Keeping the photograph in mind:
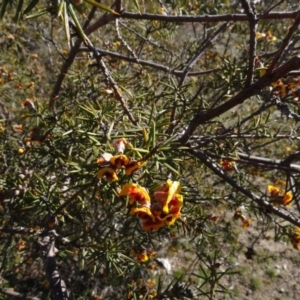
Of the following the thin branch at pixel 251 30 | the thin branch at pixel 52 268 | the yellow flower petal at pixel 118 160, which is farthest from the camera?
the thin branch at pixel 52 268

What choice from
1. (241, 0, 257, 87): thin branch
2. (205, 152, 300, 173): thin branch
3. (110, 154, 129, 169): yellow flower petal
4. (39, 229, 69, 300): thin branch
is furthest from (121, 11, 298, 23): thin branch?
(39, 229, 69, 300): thin branch

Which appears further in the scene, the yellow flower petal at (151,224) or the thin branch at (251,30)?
the thin branch at (251,30)

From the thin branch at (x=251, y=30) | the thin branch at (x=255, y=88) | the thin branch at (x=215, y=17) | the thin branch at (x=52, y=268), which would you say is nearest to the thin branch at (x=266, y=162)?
the thin branch at (x=255, y=88)

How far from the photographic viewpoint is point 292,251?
523 cm

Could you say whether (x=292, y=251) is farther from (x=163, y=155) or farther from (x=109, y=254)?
(x=163, y=155)

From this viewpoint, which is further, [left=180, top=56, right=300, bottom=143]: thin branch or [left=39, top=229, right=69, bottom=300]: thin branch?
[left=39, top=229, right=69, bottom=300]: thin branch

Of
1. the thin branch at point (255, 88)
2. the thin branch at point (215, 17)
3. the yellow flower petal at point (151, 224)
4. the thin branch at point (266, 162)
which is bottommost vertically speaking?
the yellow flower petal at point (151, 224)

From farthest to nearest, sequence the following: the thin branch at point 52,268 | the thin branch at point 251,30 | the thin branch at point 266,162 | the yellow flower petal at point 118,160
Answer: the thin branch at point 52,268 < the thin branch at point 266,162 < the thin branch at point 251,30 < the yellow flower petal at point 118,160

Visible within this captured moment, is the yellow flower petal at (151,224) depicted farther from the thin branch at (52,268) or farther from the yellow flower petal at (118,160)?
the thin branch at (52,268)

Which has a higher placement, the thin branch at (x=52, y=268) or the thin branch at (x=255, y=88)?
the thin branch at (x=255, y=88)

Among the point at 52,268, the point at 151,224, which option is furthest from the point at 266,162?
the point at 52,268

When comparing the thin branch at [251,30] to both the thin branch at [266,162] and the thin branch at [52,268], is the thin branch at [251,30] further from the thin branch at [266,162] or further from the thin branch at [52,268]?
the thin branch at [52,268]

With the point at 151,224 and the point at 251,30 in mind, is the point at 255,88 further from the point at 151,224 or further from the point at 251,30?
the point at 151,224

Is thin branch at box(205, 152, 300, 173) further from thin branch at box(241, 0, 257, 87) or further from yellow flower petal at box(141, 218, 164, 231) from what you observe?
yellow flower petal at box(141, 218, 164, 231)
